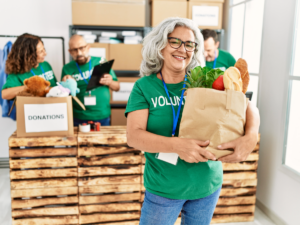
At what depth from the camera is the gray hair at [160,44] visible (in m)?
1.10

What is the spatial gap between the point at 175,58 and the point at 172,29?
0.12m

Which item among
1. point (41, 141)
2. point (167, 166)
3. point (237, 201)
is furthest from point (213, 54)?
point (167, 166)

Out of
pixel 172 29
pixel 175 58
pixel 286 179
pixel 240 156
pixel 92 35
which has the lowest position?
pixel 286 179

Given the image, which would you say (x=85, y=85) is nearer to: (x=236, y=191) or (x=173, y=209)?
(x=236, y=191)

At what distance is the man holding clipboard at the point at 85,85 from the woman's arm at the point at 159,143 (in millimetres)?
1686

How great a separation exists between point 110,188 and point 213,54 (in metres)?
1.68

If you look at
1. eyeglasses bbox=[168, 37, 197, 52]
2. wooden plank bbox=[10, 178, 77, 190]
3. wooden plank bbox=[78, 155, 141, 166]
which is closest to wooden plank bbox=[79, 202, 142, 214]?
wooden plank bbox=[10, 178, 77, 190]

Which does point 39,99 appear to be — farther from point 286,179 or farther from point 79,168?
point 286,179

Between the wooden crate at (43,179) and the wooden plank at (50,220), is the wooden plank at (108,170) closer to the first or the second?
the wooden crate at (43,179)

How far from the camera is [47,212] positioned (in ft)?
7.29

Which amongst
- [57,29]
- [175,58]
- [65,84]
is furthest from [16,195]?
[57,29]

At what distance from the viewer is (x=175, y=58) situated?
3.61ft

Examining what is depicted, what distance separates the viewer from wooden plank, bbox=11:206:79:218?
219cm

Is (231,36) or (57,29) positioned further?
(57,29)
